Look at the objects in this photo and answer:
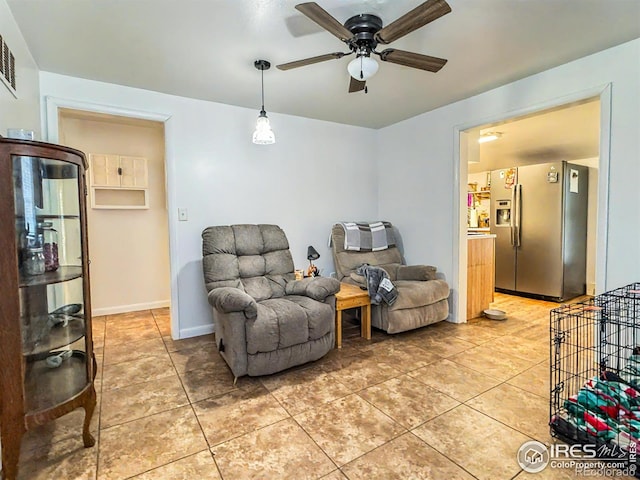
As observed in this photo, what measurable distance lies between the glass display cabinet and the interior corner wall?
0.47 metres

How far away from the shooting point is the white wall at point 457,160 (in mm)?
2295

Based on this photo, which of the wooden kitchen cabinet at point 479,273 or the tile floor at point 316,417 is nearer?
the tile floor at point 316,417

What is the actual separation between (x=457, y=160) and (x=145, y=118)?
3.06 meters

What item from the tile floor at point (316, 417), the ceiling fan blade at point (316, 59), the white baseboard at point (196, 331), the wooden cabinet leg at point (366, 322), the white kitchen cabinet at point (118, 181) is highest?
the ceiling fan blade at point (316, 59)

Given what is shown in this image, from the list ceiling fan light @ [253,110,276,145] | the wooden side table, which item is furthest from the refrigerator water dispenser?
ceiling fan light @ [253,110,276,145]

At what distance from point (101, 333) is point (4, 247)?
241cm

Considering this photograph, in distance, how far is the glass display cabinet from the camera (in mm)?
1340

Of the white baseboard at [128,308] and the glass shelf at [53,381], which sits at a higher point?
the glass shelf at [53,381]

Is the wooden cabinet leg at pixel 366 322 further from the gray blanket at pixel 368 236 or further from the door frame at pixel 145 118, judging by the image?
the door frame at pixel 145 118

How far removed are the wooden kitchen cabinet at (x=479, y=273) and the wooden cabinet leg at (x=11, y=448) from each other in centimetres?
367

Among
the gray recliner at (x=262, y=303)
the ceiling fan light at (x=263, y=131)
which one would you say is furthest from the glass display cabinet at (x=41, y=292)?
the ceiling fan light at (x=263, y=131)

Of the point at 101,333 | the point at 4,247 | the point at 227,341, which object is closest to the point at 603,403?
the point at 227,341

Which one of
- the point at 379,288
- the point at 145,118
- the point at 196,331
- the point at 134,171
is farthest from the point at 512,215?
the point at 134,171

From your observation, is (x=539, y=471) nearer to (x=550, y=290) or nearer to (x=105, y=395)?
(x=105, y=395)
